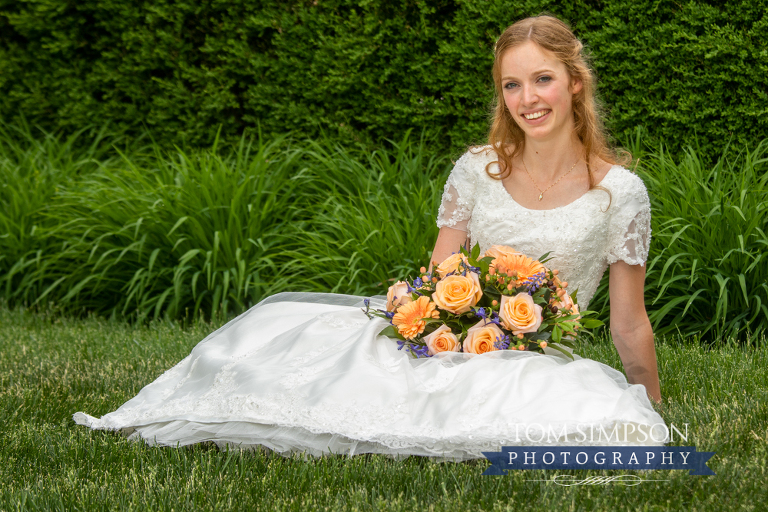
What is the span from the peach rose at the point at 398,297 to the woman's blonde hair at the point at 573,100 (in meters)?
0.68

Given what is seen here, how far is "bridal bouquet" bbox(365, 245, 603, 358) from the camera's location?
2.64 metres

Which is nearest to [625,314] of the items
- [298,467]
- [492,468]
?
[492,468]

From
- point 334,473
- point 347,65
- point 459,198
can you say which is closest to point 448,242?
point 459,198

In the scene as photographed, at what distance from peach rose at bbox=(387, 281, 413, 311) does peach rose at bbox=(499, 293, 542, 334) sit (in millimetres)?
381

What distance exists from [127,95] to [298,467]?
17.6 ft

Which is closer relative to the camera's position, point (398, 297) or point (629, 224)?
point (398, 297)

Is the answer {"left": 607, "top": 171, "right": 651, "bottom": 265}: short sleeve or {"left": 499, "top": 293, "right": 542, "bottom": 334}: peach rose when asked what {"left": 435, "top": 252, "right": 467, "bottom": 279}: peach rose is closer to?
{"left": 499, "top": 293, "right": 542, "bottom": 334}: peach rose

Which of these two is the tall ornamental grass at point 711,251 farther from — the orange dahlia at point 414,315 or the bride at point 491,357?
the orange dahlia at point 414,315

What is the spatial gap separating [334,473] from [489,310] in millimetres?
770

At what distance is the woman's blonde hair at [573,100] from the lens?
2.94 metres

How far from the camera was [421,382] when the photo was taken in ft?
8.48

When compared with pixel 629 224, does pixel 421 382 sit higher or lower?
lower

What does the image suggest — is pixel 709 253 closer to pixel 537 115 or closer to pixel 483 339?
pixel 537 115

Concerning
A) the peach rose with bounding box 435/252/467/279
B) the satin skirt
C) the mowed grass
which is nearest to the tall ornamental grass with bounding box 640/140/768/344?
the mowed grass
